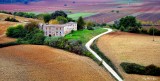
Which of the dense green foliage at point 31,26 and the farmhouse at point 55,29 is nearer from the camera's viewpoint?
the farmhouse at point 55,29

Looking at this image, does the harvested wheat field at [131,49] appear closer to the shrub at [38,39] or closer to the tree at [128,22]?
the shrub at [38,39]

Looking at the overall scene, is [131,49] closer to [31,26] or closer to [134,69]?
[134,69]

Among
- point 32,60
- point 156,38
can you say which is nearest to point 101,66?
point 32,60

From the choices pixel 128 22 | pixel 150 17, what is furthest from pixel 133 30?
pixel 150 17

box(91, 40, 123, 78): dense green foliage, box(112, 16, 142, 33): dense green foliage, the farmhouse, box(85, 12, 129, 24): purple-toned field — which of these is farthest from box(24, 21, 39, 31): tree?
box(85, 12, 129, 24): purple-toned field

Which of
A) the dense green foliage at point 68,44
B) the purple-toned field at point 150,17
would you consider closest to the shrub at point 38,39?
the dense green foliage at point 68,44
